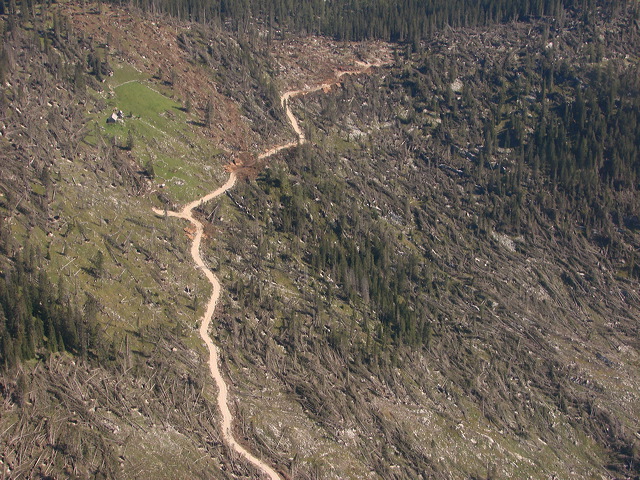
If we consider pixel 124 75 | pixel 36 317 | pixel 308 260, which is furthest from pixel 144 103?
pixel 36 317

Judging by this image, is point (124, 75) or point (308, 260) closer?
point (308, 260)

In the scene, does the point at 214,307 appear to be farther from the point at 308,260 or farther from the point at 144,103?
the point at 144,103

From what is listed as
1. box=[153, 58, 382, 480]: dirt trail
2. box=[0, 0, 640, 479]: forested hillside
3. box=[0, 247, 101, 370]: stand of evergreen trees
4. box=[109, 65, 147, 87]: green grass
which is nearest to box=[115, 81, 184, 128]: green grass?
box=[0, 0, 640, 479]: forested hillside

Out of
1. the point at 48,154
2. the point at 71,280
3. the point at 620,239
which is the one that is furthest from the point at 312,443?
the point at 620,239

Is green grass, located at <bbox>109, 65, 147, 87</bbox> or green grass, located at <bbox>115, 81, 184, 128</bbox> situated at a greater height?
green grass, located at <bbox>109, 65, 147, 87</bbox>

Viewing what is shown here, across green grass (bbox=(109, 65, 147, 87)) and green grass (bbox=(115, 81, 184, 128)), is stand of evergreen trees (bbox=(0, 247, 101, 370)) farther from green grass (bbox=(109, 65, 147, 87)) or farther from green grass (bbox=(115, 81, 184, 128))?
green grass (bbox=(109, 65, 147, 87))

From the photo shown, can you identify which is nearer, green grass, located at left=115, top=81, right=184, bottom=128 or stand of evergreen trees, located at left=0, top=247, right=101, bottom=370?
stand of evergreen trees, located at left=0, top=247, right=101, bottom=370

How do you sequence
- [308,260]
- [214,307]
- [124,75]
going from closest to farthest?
1. [214,307]
2. [308,260]
3. [124,75]

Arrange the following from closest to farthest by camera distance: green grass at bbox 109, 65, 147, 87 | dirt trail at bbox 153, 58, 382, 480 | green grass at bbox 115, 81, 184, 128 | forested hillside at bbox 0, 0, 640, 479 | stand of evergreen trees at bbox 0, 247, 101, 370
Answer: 1. stand of evergreen trees at bbox 0, 247, 101, 370
2. forested hillside at bbox 0, 0, 640, 479
3. dirt trail at bbox 153, 58, 382, 480
4. green grass at bbox 115, 81, 184, 128
5. green grass at bbox 109, 65, 147, 87

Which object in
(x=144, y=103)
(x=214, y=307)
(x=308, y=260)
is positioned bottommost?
(x=214, y=307)
